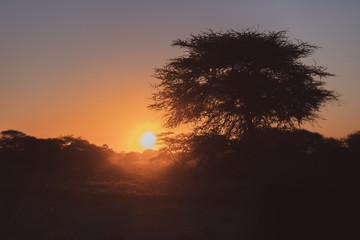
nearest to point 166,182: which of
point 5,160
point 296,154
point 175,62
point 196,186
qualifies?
point 196,186

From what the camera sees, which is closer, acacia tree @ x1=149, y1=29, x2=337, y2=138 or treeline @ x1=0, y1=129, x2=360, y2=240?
treeline @ x1=0, y1=129, x2=360, y2=240

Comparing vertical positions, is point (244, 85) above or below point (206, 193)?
above

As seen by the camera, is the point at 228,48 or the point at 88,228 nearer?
the point at 88,228

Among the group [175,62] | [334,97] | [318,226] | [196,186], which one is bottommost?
[318,226]

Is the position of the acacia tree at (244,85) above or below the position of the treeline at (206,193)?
above

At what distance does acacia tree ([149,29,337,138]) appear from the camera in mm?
15466

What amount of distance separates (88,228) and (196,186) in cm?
687

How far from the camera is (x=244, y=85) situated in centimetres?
1512

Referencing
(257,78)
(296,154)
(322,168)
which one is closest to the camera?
(257,78)

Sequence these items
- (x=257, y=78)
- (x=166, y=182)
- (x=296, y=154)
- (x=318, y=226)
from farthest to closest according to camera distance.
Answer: (x=296, y=154) → (x=166, y=182) → (x=257, y=78) → (x=318, y=226)

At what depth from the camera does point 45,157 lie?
23.9 metres

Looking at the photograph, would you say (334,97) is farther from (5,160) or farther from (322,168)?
(5,160)

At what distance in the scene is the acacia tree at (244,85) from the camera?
15.5m

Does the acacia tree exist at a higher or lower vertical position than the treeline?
higher
